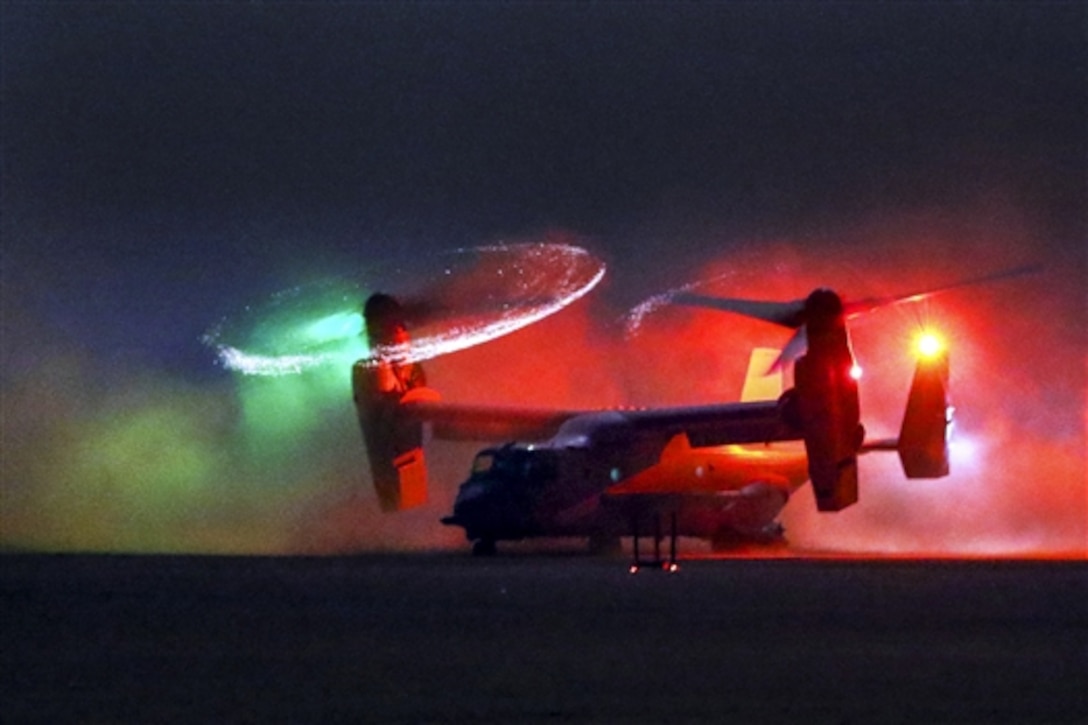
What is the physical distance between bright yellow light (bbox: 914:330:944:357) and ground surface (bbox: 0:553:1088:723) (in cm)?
1230

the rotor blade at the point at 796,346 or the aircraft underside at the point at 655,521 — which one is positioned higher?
the rotor blade at the point at 796,346

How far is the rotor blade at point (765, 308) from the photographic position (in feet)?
114

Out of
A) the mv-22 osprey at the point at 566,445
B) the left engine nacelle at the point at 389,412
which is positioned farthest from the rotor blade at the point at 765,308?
the left engine nacelle at the point at 389,412

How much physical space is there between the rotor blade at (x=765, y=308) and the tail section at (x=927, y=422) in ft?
17.1

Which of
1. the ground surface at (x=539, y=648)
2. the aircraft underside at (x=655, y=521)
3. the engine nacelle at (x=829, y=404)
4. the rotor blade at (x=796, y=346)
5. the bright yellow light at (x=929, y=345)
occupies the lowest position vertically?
the ground surface at (x=539, y=648)

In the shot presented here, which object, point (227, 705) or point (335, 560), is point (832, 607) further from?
point (335, 560)

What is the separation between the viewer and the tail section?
38719mm

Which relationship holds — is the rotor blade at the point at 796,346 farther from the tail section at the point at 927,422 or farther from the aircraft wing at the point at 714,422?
the tail section at the point at 927,422

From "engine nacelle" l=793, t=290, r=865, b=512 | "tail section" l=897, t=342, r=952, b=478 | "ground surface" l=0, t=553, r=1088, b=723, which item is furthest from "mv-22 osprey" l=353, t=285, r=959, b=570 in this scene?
"ground surface" l=0, t=553, r=1088, b=723

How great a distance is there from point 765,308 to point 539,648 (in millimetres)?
20880

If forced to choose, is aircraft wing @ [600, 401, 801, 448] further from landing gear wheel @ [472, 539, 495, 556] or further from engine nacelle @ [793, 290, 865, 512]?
landing gear wheel @ [472, 539, 495, 556]

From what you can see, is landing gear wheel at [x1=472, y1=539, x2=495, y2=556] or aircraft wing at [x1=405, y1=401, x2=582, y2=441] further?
landing gear wheel at [x1=472, y1=539, x2=495, y2=556]

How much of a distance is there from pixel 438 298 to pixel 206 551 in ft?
27.4

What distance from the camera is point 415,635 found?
16953 millimetres
